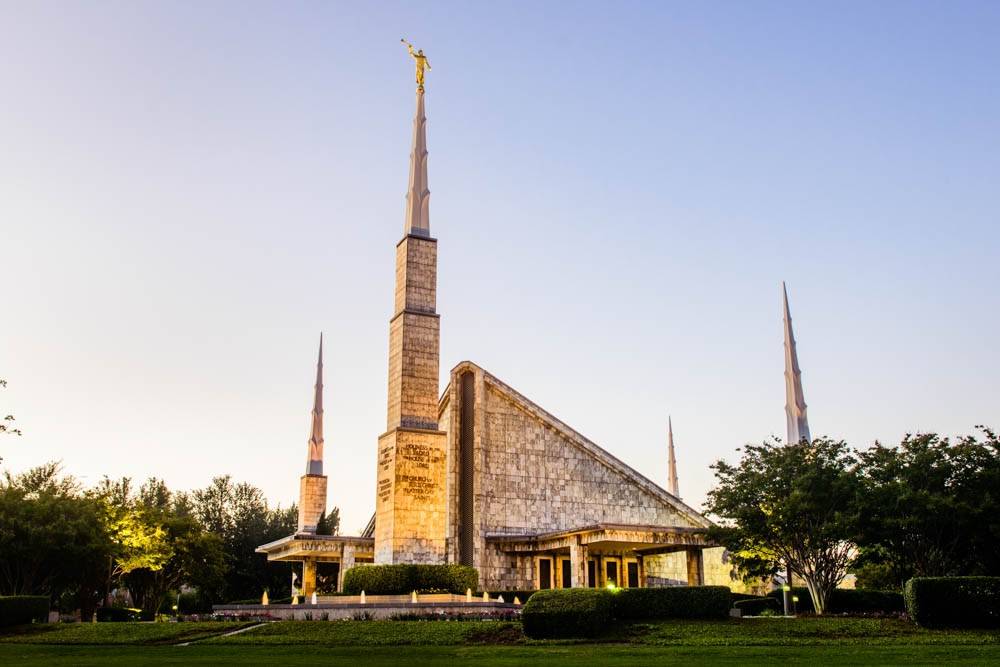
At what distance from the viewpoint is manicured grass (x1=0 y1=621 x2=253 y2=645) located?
22.4 meters

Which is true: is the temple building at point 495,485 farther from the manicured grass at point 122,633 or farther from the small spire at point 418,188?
the manicured grass at point 122,633

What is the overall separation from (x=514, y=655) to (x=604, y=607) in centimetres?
440

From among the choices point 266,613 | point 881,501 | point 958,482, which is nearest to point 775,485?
point 881,501

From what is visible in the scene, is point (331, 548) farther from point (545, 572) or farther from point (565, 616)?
point (565, 616)

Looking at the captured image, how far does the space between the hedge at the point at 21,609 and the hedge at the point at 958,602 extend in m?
24.2

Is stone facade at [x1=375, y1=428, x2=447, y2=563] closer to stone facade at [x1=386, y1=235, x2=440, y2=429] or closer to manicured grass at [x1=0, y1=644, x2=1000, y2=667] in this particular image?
stone facade at [x1=386, y1=235, x2=440, y2=429]

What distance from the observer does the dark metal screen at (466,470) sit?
4119 centimetres

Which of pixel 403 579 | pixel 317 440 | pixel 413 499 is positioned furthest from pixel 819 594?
pixel 317 440

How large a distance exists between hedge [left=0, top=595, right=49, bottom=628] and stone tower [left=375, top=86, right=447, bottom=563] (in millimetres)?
10467

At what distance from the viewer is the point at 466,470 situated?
42.1 meters

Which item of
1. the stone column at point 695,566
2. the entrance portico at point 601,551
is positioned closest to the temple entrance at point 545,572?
the entrance portico at point 601,551

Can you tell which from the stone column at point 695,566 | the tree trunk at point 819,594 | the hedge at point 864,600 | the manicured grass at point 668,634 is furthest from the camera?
the stone column at point 695,566

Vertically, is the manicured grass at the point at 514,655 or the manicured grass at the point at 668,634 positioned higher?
the manicured grass at the point at 668,634

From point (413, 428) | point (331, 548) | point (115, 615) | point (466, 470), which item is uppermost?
point (413, 428)
